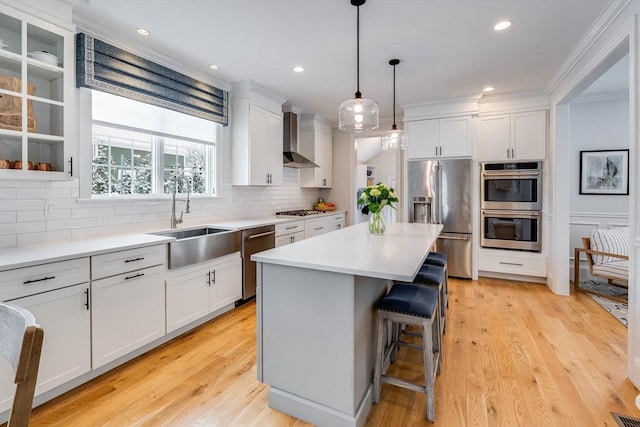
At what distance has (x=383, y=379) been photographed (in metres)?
1.86

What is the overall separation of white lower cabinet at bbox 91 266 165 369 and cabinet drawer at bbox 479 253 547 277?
13.9ft

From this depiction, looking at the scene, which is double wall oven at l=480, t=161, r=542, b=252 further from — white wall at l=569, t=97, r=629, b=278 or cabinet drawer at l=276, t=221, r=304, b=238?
cabinet drawer at l=276, t=221, r=304, b=238

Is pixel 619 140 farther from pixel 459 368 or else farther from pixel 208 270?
pixel 208 270

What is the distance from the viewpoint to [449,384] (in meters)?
2.11

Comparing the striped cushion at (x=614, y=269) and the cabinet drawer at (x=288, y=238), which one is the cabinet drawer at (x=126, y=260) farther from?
the striped cushion at (x=614, y=269)

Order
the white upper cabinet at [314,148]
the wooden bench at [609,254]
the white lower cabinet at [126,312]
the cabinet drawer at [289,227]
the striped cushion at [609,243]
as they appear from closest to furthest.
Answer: the white lower cabinet at [126,312] → the wooden bench at [609,254] → the striped cushion at [609,243] → the cabinet drawer at [289,227] → the white upper cabinet at [314,148]

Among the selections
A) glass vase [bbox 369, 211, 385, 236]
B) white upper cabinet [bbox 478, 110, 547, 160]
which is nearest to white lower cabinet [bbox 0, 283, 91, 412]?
glass vase [bbox 369, 211, 385, 236]

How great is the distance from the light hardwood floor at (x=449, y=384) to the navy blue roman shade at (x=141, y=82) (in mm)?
2208

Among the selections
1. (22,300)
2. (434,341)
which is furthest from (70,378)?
(434,341)

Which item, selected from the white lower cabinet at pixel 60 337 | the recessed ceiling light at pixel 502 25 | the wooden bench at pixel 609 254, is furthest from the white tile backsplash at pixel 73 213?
the wooden bench at pixel 609 254

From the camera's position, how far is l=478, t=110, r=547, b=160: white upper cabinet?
4.28 m

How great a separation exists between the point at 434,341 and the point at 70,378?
7.78ft

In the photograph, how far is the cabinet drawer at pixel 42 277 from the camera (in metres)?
1.68

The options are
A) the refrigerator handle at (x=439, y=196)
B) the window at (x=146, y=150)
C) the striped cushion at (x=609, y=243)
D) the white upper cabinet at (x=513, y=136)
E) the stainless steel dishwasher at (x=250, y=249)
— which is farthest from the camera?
the refrigerator handle at (x=439, y=196)
